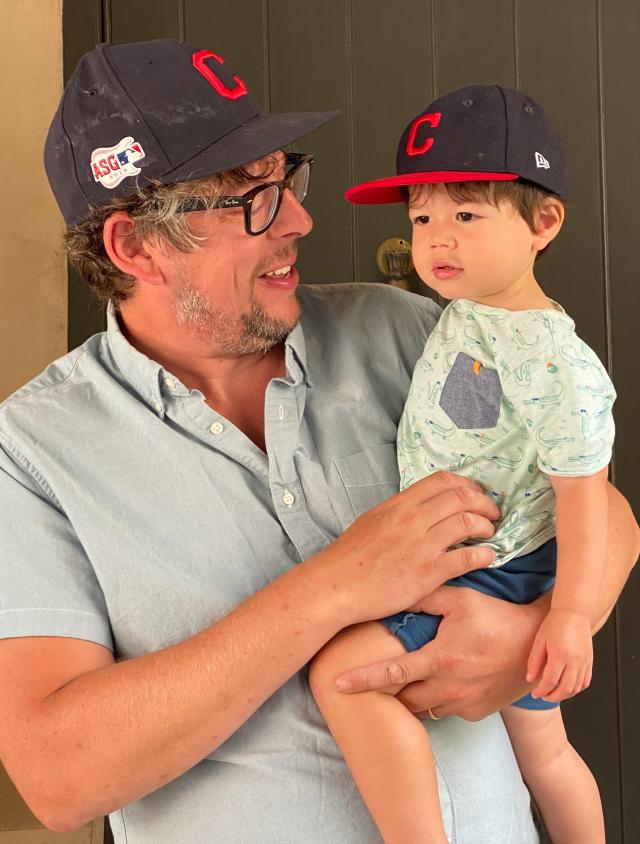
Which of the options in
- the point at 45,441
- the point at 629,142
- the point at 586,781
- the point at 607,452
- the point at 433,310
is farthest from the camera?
the point at 629,142

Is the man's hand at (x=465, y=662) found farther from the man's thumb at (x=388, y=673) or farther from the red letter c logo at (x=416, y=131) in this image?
the red letter c logo at (x=416, y=131)

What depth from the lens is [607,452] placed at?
119 cm

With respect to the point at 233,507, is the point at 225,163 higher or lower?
higher

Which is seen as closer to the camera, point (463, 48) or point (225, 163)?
point (225, 163)

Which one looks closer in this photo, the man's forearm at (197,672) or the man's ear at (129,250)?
the man's forearm at (197,672)

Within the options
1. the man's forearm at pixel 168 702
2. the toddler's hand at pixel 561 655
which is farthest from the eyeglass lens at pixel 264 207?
the toddler's hand at pixel 561 655

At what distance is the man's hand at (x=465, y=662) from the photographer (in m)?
1.20

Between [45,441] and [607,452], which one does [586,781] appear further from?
[45,441]

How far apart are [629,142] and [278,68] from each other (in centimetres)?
68

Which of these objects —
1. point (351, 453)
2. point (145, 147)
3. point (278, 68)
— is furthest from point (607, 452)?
point (278, 68)

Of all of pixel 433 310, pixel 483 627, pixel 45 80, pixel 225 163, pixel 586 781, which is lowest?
pixel 586 781

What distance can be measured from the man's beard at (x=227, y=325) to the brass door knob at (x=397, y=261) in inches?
24.7

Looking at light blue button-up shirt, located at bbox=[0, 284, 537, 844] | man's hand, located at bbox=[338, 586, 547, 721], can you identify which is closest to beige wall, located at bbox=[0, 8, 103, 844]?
light blue button-up shirt, located at bbox=[0, 284, 537, 844]

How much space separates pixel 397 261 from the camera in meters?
2.03
